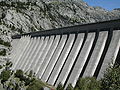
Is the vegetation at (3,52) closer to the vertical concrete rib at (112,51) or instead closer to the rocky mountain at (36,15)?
the rocky mountain at (36,15)

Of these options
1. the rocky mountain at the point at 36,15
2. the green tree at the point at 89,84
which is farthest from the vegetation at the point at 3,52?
the green tree at the point at 89,84

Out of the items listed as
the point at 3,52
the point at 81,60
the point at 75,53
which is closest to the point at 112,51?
the point at 81,60

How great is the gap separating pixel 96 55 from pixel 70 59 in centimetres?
754

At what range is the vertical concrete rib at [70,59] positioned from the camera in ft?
134

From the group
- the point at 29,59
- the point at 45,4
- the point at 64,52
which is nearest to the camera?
the point at 64,52

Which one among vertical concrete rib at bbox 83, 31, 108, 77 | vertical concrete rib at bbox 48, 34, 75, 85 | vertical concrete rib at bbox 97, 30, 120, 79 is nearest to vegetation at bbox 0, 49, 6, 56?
vertical concrete rib at bbox 48, 34, 75, 85

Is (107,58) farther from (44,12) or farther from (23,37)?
(44,12)

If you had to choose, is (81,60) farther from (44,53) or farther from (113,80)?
(44,53)

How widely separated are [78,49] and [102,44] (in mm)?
7158

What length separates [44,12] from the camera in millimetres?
147125

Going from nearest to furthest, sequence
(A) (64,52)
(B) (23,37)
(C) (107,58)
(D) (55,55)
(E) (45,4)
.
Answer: (C) (107,58) → (A) (64,52) → (D) (55,55) → (B) (23,37) → (E) (45,4)

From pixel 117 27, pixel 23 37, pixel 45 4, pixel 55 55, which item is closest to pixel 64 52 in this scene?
pixel 55 55

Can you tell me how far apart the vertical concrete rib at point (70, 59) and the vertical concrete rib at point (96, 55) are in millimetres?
5793

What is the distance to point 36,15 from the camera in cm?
13462
